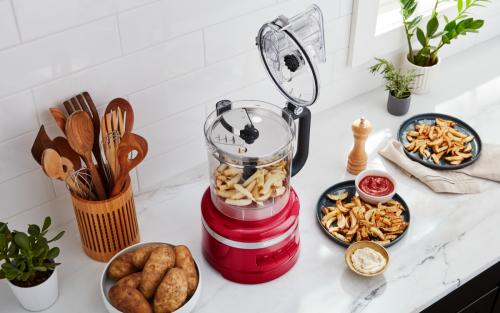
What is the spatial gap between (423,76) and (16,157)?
1.26 metres

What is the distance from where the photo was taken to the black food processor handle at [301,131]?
42.2 inches

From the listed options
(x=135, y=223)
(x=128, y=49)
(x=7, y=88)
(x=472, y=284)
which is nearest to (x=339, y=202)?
(x=472, y=284)

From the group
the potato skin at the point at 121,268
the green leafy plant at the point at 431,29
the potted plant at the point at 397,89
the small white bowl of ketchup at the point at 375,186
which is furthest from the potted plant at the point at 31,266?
the green leafy plant at the point at 431,29

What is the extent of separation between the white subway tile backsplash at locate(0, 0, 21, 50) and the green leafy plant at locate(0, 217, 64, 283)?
350 mm

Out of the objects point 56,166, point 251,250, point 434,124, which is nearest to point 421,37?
point 434,124

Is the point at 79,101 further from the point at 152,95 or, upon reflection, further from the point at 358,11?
→ the point at 358,11

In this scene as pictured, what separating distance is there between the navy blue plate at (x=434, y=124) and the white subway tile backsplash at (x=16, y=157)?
101 centimetres

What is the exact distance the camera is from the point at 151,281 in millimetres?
973

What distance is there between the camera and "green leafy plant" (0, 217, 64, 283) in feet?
3.02

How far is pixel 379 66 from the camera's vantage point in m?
1.62

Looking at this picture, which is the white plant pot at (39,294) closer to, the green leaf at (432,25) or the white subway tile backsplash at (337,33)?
the white subway tile backsplash at (337,33)

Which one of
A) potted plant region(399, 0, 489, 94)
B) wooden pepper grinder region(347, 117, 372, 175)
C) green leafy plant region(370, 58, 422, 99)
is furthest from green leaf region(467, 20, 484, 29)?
wooden pepper grinder region(347, 117, 372, 175)

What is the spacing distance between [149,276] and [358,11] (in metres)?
0.98

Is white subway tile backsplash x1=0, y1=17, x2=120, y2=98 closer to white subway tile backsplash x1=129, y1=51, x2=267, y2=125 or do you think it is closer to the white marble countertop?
white subway tile backsplash x1=129, y1=51, x2=267, y2=125
